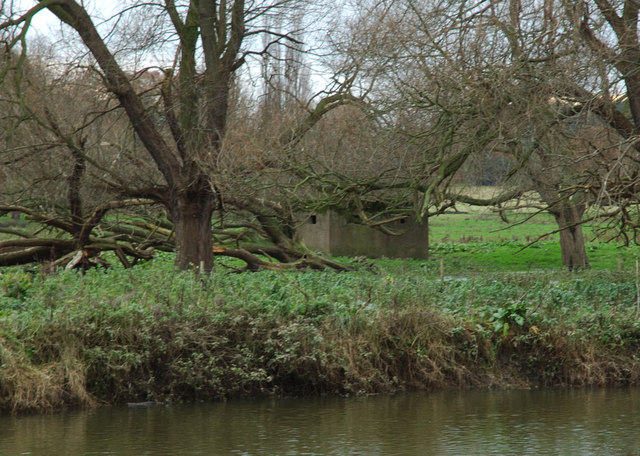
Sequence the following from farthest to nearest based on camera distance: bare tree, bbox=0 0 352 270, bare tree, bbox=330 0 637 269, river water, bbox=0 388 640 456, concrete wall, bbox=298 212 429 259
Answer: concrete wall, bbox=298 212 429 259, bare tree, bbox=0 0 352 270, bare tree, bbox=330 0 637 269, river water, bbox=0 388 640 456

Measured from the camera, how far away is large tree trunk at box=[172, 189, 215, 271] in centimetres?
1833

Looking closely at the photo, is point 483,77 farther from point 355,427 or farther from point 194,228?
point 194,228

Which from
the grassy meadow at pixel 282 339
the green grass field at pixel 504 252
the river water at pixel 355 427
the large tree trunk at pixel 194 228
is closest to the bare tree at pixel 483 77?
the grassy meadow at pixel 282 339

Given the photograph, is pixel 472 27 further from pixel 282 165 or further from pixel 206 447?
pixel 206 447

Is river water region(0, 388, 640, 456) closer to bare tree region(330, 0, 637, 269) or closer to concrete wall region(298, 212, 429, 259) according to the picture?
bare tree region(330, 0, 637, 269)

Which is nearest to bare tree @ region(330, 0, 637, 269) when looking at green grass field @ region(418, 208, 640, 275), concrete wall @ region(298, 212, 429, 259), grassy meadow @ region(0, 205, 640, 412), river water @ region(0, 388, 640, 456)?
grassy meadow @ region(0, 205, 640, 412)

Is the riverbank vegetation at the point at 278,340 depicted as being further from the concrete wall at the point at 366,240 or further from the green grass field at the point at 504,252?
the concrete wall at the point at 366,240

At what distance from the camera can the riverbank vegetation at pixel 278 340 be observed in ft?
A: 35.9

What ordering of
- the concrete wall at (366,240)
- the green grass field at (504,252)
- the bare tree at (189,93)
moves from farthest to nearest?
the concrete wall at (366,240)
the green grass field at (504,252)
the bare tree at (189,93)

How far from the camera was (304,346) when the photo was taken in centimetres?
1166

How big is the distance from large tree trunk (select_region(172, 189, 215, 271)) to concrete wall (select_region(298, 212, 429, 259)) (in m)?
14.0

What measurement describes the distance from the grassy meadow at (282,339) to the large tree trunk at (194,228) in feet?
12.8

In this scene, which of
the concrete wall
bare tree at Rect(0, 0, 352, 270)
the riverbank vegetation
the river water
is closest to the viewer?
the river water

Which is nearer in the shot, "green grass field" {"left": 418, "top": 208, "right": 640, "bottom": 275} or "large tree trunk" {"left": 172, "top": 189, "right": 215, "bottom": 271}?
"large tree trunk" {"left": 172, "top": 189, "right": 215, "bottom": 271}
